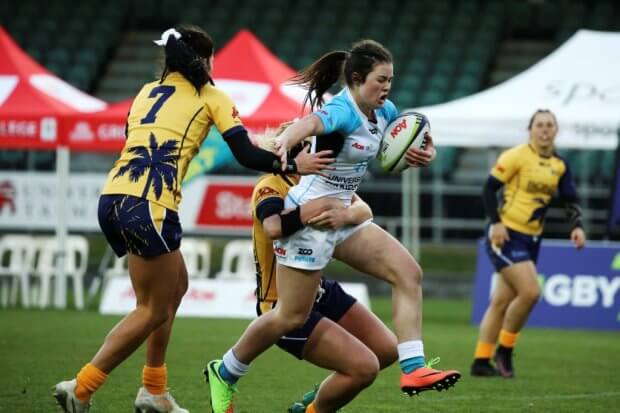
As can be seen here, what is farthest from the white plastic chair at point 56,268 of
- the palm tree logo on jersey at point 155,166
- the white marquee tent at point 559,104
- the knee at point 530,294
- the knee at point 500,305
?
the palm tree logo on jersey at point 155,166

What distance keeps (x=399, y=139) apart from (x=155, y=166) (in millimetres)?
1259

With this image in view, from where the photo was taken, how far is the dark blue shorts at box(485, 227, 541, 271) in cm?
1087

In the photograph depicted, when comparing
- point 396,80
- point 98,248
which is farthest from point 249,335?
point 396,80

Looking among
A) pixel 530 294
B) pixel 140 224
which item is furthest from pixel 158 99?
pixel 530 294

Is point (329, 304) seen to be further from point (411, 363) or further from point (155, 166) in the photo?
point (155, 166)

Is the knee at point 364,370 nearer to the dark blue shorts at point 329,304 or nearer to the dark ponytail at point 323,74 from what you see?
the dark blue shorts at point 329,304

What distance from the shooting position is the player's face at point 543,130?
11.1 metres

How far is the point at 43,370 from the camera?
10.0 metres

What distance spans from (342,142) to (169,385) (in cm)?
322

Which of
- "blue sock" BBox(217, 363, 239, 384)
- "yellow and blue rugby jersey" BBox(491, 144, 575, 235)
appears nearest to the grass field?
"blue sock" BBox(217, 363, 239, 384)

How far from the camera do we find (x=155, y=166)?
693 centimetres

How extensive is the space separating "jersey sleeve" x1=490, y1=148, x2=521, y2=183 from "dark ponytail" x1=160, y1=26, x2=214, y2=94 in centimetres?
474

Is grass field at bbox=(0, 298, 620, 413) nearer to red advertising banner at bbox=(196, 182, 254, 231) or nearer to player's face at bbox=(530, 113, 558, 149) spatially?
player's face at bbox=(530, 113, 558, 149)

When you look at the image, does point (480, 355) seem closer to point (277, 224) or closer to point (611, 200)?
point (277, 224)
